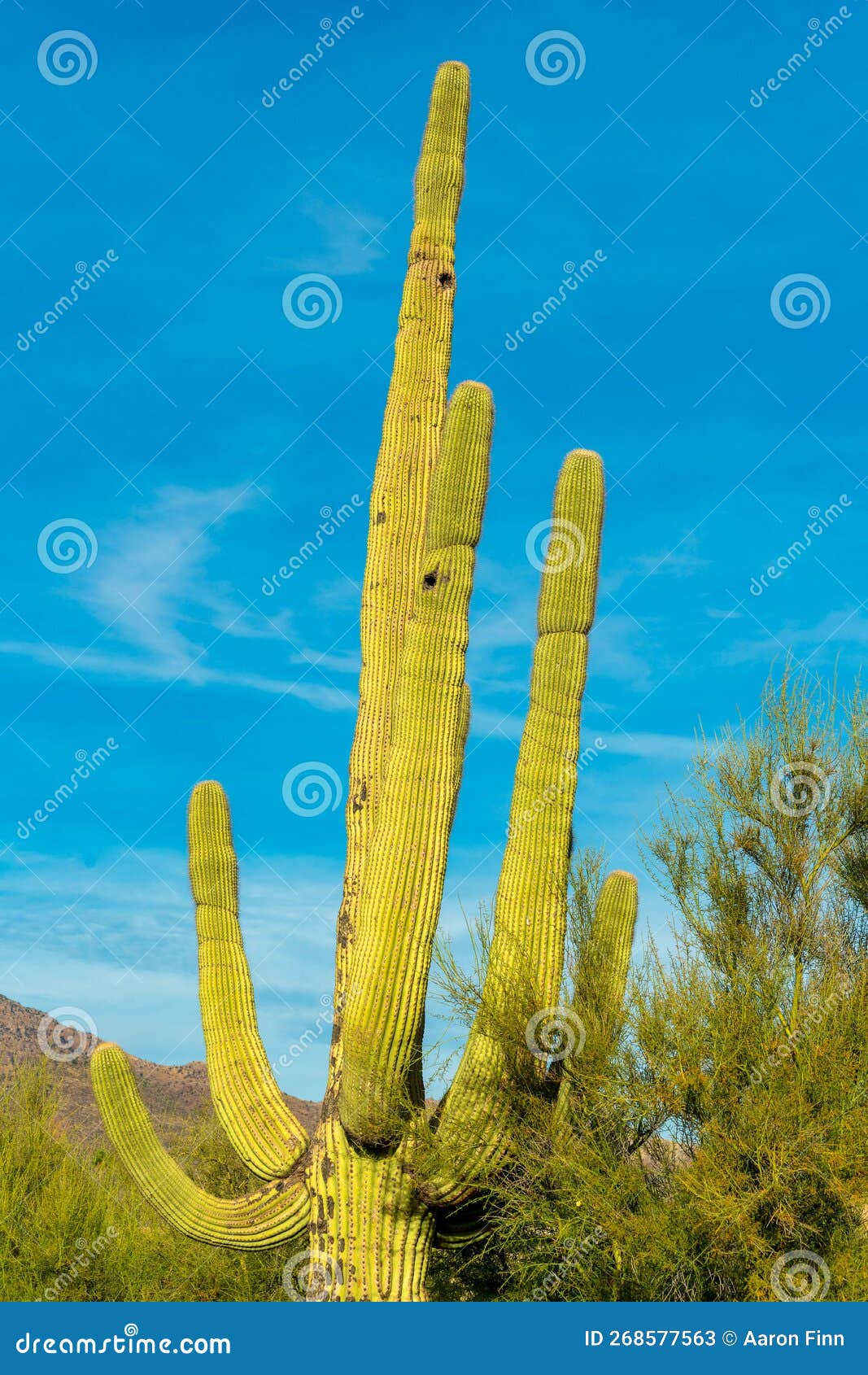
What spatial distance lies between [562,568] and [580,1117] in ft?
12.9

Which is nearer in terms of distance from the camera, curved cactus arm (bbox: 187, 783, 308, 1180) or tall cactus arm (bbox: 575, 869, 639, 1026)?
curved cactus arm (bbox: 187, 783, 308, 1180)

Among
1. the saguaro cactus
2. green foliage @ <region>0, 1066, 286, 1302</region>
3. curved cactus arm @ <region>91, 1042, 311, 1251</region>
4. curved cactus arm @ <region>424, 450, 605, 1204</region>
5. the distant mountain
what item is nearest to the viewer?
the saguaro cactus

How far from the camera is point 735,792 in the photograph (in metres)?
11.8

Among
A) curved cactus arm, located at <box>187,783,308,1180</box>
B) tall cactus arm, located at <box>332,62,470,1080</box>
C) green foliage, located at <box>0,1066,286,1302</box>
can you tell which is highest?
tall cactus arm, located at <box>332,62,470,1080</box>

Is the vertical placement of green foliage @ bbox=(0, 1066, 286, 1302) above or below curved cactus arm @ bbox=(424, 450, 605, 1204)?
below

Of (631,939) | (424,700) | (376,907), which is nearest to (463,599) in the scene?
(424,700)

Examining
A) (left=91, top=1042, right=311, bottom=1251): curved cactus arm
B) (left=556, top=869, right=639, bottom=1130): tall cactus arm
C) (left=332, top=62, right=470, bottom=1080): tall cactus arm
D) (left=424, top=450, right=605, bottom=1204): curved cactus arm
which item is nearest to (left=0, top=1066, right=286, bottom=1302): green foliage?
(left=91, top=1042, right=311, bottom=1251): curved cactus arm

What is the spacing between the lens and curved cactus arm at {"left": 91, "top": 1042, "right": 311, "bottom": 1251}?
8.24 m

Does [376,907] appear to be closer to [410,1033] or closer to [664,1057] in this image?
[410,1033]

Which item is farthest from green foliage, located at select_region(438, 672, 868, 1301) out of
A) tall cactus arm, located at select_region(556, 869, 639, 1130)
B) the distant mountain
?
the distant mountain

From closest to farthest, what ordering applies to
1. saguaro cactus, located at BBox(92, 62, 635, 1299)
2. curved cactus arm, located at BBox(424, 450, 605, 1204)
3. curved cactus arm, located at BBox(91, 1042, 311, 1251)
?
saguaro cactus, located at BBox(92, 62, 635, 1299), curved cactus arm, located at BBox(424, 450, 605, 1204), curved cactus arm, located at BBox(91, 1042, 311, 1251)

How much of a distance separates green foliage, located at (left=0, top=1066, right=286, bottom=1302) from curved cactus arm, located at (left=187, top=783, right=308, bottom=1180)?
6510mm

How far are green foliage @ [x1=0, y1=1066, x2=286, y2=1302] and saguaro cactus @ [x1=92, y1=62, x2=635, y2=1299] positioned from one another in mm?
6413

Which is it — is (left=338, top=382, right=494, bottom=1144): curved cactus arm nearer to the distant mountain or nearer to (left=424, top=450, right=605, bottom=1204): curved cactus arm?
(left=424, top=450, right=605, bottom=1204): curved cactus arm
